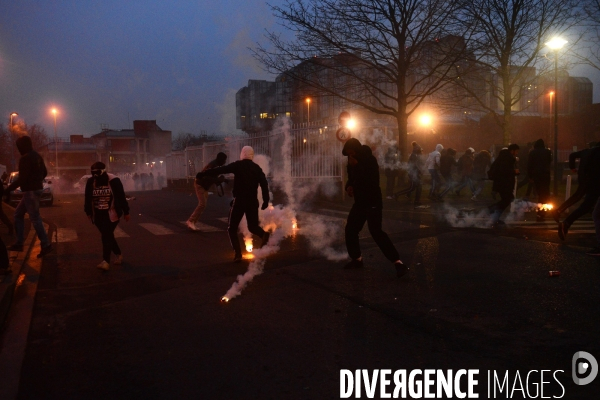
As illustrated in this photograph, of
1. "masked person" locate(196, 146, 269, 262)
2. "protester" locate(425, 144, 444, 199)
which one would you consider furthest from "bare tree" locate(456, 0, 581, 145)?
"masked person" locate(196, 146, 269, 262)

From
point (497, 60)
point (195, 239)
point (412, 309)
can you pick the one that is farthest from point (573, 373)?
point (497, 60)

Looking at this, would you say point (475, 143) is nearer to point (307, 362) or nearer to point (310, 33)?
point (310, 33)

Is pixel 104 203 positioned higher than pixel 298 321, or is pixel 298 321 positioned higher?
pixel 104 203

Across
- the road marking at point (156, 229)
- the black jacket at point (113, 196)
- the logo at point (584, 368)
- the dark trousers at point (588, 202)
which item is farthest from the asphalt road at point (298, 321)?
the road marking at point (156, 229)

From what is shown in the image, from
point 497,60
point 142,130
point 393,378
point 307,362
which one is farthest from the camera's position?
point 142,130

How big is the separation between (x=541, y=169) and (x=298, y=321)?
30.1 feet

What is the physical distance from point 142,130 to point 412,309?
326 feet

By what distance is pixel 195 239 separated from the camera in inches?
433

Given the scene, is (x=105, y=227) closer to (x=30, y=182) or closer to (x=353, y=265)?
(x=30, y=182)

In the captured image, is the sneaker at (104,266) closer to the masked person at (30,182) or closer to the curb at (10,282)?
the curb at (10,282)

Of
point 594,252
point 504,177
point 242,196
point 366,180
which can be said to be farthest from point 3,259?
point 504,177

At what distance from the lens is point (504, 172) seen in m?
11.3

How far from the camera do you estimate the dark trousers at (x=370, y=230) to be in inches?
276

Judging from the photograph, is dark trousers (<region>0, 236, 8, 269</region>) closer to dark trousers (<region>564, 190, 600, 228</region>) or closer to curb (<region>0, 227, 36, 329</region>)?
curb (<region>0, 227, 36, 329</region>)
